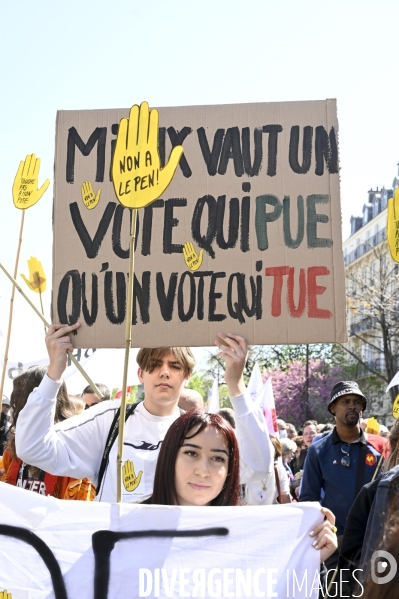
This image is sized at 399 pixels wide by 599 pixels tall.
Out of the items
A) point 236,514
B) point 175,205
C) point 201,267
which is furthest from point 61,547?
point 175,205

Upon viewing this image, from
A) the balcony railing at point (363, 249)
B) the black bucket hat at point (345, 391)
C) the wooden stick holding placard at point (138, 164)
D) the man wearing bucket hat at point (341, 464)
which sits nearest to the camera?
the wooden stick holding placard at point (138, 164)

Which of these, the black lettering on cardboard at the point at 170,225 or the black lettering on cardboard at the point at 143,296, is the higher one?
the black lettering on cardboard at the point at 170,225

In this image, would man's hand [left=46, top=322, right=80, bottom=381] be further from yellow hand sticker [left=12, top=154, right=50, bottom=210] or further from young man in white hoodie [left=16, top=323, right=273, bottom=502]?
yellow hand sticker [left=12, top=154, right=50, bottom=210]

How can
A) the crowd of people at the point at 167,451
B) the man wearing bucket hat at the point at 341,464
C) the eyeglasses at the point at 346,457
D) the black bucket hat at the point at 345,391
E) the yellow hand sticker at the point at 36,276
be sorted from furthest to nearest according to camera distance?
1. the black bucket hat at the point at 345,391
2. the eyeglasses at the point at 346,457
3. the man wearing bucket hat at the point at 341,464
4. the yellow hand sticker at the point at 36,276
5. the crowd of people at the point at 167,451

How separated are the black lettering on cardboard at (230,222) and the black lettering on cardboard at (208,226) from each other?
2 cm

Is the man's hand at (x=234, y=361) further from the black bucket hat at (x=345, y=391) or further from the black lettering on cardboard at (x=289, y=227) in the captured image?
the black bucket hat at (x=345, y=391)

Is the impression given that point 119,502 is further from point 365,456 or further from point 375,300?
point 375,300

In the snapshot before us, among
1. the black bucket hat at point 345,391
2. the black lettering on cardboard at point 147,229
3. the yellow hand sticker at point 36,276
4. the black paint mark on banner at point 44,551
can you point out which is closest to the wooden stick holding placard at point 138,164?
the black paint mark on banner at point 44,551

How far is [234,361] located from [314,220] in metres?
0.66

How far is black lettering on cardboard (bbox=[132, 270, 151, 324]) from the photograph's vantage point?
302 cm

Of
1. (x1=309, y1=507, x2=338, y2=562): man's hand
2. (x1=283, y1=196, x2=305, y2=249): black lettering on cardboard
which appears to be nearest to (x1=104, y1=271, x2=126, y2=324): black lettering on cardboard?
(x1=283, y1=196, x2=305, y2=249): black lettering on cardboard

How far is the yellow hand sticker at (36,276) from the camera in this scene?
153 inches

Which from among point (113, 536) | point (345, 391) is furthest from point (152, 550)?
point (345, 391)

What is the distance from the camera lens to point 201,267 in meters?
3.07
